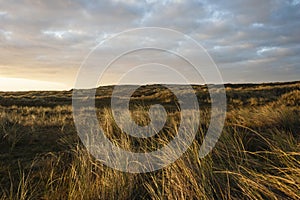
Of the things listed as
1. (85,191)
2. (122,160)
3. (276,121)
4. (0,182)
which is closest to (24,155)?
(0,182)

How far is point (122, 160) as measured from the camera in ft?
11.5

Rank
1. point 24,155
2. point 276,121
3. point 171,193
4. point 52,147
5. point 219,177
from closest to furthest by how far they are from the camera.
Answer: point 171,193 → point 219,177 → point 24,155 → point 52,147 → point 276,121

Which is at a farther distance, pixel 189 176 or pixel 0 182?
pixel 0 182

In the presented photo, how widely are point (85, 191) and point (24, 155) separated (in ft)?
8.50

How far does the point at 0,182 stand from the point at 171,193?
2.06 metres

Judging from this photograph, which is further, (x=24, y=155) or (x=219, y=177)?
(x=24, y=155)

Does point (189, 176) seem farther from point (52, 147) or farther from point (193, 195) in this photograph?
point (52, 147)

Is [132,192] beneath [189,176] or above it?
beneath

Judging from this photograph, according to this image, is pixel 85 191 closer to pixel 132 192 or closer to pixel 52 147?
pixel 132 192

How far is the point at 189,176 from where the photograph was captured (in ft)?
8.75

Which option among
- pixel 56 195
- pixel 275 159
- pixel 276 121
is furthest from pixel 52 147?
pixel 276 121

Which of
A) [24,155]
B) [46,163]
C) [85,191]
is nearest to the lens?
[85,191]

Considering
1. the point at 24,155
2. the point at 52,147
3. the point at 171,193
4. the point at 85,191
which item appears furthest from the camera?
the point at 52,147

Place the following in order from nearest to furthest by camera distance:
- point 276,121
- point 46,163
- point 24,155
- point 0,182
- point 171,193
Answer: point 171,193, point 0,182, point 46,163, point 24,155, point 276,121
